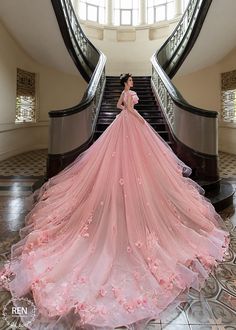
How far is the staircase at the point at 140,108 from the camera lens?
5914 millimetres

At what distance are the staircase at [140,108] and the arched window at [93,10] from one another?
11.9ft

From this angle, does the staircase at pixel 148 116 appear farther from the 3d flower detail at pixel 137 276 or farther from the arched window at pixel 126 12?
the arched window at pixel 126 12

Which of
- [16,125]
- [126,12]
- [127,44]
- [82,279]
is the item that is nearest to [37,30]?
[16,125]

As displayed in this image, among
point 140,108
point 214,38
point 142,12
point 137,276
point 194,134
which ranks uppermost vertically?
point 142,12

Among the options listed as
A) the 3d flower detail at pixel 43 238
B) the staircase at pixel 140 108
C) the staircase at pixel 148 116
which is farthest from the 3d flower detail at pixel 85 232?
the staircase at pixel 140 108

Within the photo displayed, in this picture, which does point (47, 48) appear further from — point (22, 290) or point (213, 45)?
point (22, 290)

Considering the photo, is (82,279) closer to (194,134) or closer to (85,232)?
(85,232)

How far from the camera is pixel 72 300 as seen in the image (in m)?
1.72

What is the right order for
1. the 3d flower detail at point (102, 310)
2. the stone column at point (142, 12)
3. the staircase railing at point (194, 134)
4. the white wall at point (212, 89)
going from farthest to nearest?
the stone column at point (142, 12), the white wall at point (212, 89), the staircase railing at point (194, 134), the 3d flower detail at point (102, 310)

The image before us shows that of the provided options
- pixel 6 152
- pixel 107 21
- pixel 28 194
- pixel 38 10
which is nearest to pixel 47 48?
pixel 38 10

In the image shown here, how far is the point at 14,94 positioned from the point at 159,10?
6.57m

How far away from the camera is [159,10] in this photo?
1109 cm

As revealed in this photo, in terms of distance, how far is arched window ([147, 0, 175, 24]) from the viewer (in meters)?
10.9

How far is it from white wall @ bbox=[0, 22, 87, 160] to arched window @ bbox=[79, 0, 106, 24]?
2.95 meters
